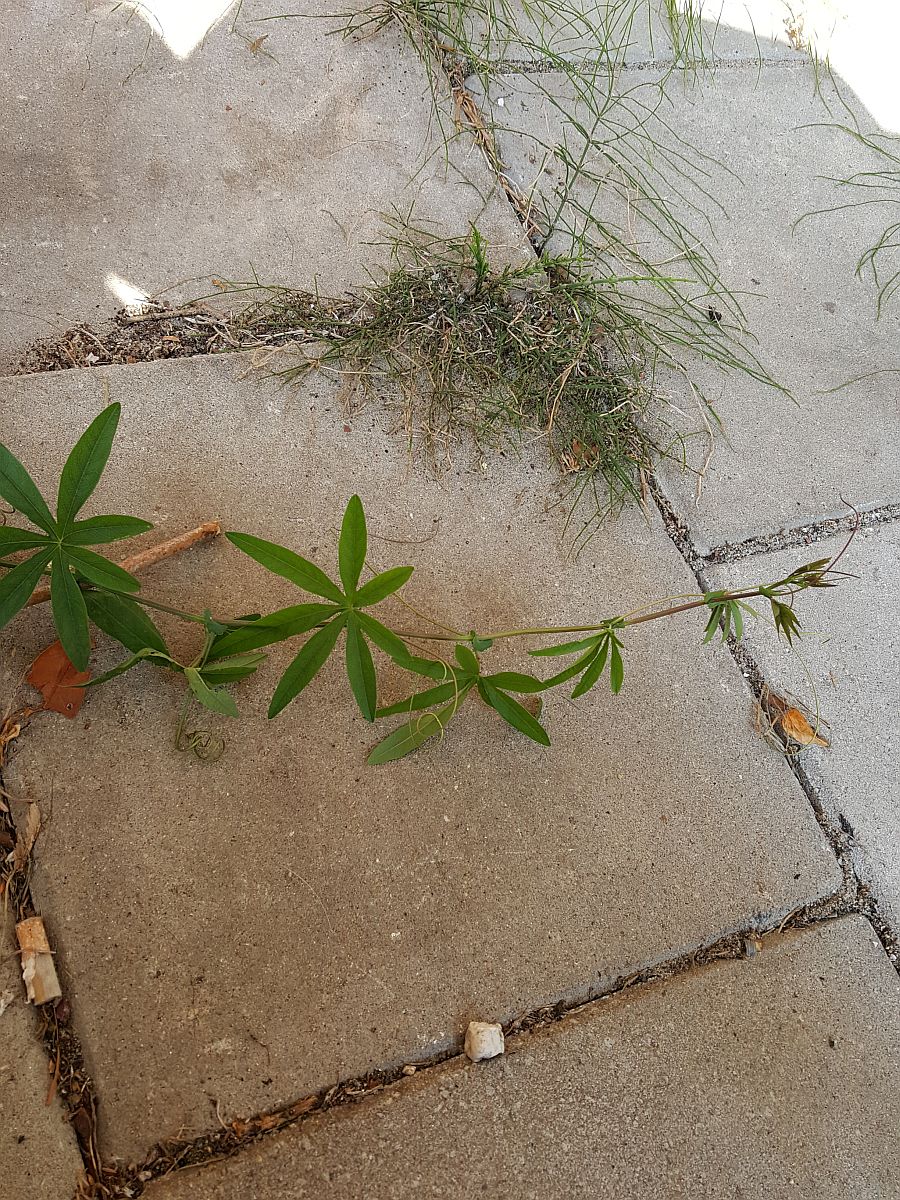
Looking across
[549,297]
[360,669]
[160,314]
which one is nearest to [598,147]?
[549,297]

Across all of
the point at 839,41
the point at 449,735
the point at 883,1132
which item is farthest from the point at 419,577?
the point at 839,41

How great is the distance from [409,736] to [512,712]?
194 millimetres

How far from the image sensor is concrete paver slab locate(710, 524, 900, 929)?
68.8 inches

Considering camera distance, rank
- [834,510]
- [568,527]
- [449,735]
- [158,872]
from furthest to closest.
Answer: [834,510] < [568,527] < [449,735] < [158,872]

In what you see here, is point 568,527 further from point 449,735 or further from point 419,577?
point 449,735

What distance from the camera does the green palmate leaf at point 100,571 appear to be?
1386 mm

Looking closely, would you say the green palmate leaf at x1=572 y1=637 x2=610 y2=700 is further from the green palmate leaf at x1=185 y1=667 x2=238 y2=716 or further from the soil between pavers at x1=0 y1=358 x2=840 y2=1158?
the green palmate leaf at x1=185 y1=667 x2=238 y2=716

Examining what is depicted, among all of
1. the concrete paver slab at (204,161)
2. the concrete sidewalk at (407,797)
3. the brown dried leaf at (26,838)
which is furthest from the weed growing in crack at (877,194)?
the brown dried leaf at (26,838)

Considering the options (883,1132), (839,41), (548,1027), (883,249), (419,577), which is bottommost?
(883,1132)

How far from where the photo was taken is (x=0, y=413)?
1.76 metres

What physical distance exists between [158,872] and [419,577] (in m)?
0.74

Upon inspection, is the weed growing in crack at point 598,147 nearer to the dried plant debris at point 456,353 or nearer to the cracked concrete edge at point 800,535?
the dried plant debris at point 456,353

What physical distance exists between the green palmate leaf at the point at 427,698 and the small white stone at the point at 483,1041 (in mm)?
534

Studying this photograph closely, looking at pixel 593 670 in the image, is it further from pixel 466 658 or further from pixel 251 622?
pixel 251 622
